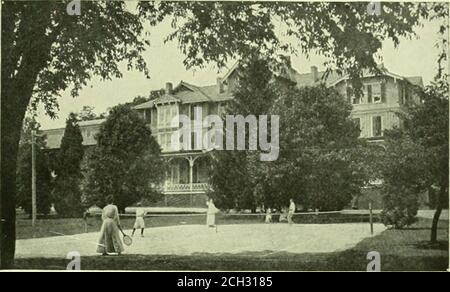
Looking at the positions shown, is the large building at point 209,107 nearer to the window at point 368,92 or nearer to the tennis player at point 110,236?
the window at point 368,92

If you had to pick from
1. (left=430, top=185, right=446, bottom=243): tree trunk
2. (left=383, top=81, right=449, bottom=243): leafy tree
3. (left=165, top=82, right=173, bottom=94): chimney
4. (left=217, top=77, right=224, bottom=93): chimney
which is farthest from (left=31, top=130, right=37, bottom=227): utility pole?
(left=430, top=185, right=446, bottom=243): tree trunk

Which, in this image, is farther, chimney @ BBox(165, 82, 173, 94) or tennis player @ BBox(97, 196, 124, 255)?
chimney @ BBox(165, 82, 173, 94)

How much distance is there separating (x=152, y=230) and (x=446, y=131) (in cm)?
301

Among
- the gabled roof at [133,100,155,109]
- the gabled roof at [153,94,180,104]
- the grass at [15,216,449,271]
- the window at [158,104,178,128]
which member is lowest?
the grass at [15,216,449,271]

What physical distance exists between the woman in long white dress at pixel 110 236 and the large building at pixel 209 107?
63cm

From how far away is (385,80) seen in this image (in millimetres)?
6113

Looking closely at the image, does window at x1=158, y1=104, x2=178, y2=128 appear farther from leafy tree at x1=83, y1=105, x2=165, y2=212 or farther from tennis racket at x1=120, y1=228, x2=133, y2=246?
tennis racket at x1=120, y1=228, x2=133, y2=246

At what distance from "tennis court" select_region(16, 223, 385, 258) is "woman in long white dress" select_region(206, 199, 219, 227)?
0.06 meters

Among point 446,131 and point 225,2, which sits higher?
point 225,2

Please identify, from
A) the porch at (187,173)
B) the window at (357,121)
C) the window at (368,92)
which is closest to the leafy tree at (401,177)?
the window at (357,121)

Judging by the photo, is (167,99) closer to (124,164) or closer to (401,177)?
(124,164)

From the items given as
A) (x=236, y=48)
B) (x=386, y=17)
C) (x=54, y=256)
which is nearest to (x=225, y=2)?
(x=236, y=48)

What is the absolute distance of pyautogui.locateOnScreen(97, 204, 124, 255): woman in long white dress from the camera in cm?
598

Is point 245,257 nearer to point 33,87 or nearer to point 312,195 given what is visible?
point 312,195
